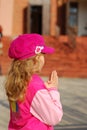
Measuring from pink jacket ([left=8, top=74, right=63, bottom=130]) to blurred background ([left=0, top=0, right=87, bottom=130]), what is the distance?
13.9ft

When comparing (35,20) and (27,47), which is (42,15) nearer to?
(35,20)

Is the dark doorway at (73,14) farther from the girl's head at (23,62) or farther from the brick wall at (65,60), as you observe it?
the girl's head at (23,62)

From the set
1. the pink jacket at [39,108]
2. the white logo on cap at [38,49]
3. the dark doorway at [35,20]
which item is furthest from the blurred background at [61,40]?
the white logo on cap at [38,49]

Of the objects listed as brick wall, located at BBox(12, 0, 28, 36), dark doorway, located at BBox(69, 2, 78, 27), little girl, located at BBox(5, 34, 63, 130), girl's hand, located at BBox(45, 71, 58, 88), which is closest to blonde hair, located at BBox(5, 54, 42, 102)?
little girl, located at BBox(5, 34, 63, 130)

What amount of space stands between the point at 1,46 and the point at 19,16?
27.4ft

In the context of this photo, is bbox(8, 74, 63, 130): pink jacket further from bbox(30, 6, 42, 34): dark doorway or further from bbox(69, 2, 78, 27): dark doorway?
bbox(69, 2, 78, 27): dark doorway

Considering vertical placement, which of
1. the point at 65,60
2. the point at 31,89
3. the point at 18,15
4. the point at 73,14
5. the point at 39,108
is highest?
the point at 31,89

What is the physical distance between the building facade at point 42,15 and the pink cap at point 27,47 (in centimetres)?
2522

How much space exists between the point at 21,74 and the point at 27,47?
7.2 inches

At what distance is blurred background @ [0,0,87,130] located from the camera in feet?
31.9

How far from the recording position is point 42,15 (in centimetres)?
2967

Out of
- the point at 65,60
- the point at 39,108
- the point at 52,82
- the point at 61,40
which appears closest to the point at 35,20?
the point at 61,40

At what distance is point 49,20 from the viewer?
29469mm

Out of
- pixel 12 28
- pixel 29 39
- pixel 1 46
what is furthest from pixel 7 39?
pixel 29 39
